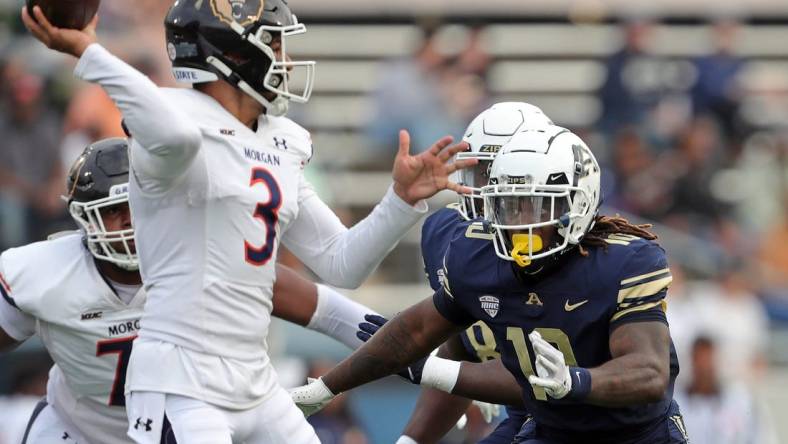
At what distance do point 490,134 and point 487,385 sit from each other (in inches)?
42.5

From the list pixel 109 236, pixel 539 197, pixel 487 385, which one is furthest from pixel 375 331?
pixel 109 236

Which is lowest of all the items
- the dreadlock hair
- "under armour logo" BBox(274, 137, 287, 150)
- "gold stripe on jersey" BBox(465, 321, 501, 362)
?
"gold stripe on jersey" BBox(465, 321, 501, 362)

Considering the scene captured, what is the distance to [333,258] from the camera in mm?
4496

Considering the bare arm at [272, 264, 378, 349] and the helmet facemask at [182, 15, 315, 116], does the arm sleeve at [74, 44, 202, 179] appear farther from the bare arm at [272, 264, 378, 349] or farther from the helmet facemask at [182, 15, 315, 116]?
the bare arm at [272, 264, 378, 349]

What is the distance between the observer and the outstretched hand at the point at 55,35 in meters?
3.81

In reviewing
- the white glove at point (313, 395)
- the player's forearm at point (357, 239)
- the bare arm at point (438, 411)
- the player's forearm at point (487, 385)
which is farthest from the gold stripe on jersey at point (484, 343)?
the player's forearm at point (357, 239)

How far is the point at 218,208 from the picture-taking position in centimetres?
405

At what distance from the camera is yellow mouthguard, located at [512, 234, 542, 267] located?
4.24 meters

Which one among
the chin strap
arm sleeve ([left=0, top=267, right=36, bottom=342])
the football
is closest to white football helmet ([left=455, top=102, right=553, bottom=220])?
the chin strap

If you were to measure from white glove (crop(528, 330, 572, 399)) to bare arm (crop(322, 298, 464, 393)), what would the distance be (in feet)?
2.59

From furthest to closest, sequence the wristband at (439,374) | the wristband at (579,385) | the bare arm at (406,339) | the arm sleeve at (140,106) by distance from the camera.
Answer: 1. the wristband at (439,374)
2. the bare arm at (406,339)
3. the wristband at (579,385)
4. the arm sleeve at (140,106)

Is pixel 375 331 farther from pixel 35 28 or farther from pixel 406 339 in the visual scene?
pixel 35 28

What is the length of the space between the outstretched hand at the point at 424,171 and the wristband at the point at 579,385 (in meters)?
0.71

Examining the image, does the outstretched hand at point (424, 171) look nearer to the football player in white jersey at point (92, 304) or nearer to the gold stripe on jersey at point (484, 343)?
the football player in white jersey at point (92, 304)
